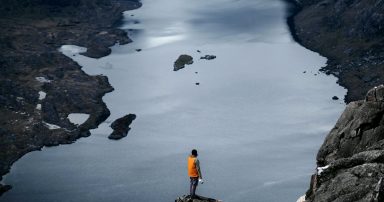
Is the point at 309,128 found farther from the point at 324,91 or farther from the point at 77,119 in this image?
the point at 77,119

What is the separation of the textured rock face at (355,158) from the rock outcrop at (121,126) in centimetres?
11406

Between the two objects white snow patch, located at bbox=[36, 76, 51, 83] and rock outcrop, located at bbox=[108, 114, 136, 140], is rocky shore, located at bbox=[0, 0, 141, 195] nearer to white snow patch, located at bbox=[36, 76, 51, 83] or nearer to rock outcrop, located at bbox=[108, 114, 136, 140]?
white snow patch, located at bbox=[36, 76, 51, 83]

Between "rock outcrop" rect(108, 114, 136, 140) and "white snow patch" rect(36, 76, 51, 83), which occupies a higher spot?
"white snow patch" rect(36, 76, 51, 83)

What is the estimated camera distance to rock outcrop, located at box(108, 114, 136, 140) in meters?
145

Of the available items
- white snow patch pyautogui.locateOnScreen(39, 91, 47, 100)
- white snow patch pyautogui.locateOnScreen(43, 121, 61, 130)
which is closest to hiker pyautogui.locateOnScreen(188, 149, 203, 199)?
white snow patch pyautogui.locateOnScreen(43, 121, 61, 130)

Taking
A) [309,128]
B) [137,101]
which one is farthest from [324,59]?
[137,101]

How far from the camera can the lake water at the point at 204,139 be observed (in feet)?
375

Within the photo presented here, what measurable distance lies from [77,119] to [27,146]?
21.2 meters

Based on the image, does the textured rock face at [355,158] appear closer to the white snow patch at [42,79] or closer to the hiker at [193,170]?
the hiker at [193,170]

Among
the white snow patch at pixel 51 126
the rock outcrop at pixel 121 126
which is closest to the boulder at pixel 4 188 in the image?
the white snow patch at pixel 51 126

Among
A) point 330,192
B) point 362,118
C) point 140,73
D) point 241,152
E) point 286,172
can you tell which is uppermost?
point 140,73

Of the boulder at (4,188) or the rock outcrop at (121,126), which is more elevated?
the rock outcrop at (121,126)

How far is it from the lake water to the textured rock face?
72261 mm

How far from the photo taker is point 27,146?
453ft
